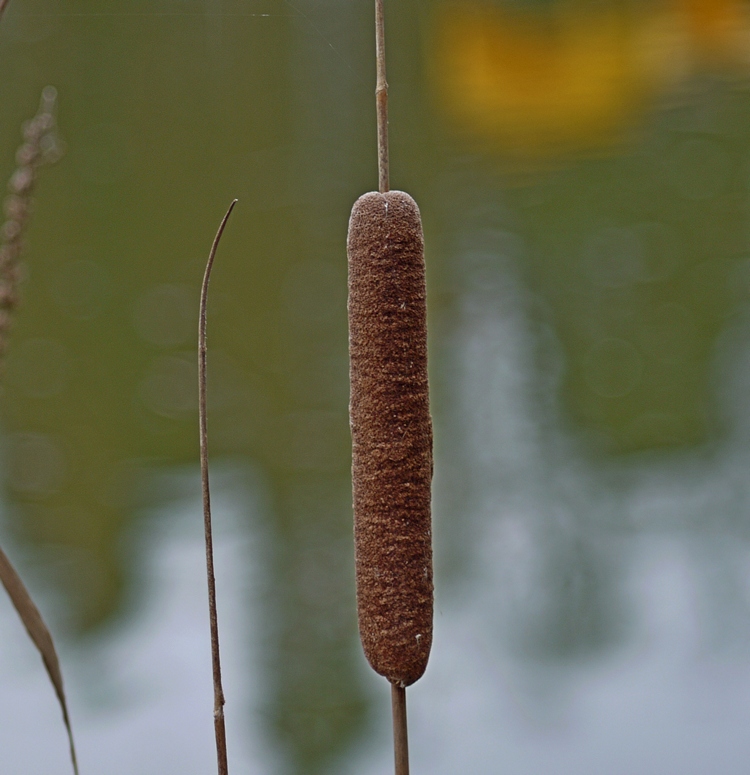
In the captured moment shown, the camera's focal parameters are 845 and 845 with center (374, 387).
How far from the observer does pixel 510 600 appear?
186 cm

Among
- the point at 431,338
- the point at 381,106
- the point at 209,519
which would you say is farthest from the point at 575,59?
the point at 209,519

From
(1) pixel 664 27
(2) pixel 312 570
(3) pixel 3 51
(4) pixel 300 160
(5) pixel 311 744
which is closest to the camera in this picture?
(5) pixel 311 744

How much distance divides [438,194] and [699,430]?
0.90 meters

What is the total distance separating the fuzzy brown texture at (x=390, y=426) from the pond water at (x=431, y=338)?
132 cm

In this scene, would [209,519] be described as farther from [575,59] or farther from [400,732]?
[575,59]

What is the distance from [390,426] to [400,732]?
0.15 m

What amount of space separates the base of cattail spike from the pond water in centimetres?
130

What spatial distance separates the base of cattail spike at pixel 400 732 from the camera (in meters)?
0.43

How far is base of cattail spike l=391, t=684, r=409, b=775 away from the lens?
1.41ft

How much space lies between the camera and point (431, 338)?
2160 mm

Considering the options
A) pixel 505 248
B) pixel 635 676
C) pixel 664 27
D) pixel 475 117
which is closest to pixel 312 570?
pixel 635 676

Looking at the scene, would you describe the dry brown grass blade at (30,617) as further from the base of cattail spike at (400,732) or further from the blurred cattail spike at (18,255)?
the base of cattail spike at (400,732)

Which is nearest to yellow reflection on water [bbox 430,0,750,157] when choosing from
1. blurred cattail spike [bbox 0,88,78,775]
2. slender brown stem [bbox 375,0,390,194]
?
slender brown stem [bbox 375,0,390,194]

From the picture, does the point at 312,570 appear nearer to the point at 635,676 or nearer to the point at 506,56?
the point at 635,676
